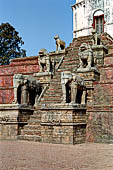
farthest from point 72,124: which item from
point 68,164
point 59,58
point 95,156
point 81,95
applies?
point 59,58

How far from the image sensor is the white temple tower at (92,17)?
26.7 metres

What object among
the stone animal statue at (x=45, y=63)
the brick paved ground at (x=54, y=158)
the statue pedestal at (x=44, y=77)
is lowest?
the brick paved ground at (x=54, y=158)

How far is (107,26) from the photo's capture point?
2655cm

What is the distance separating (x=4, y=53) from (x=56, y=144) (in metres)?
27.8

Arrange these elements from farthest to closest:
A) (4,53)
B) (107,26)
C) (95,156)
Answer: (4,53) → (107,26) → (95,156)

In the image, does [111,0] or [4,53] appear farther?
[4,53]

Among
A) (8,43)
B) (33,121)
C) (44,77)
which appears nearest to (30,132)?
(33,121)

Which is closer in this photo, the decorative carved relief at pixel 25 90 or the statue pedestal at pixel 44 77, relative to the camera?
the decorative carved relief at pixel 25 90

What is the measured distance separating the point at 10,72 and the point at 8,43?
703 inches

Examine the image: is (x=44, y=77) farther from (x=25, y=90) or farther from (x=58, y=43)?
(x=58, y=43)

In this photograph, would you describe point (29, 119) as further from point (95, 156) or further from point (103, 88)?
point (95, 156)

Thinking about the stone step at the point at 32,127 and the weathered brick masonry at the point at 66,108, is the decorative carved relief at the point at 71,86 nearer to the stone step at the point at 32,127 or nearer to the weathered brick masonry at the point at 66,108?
the weathered brick masonry at the point at 66,108

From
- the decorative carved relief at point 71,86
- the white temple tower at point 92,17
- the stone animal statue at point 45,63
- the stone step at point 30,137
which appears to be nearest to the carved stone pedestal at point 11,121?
the stone step at point 30,137

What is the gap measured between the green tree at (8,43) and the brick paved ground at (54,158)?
2790 centimetres
